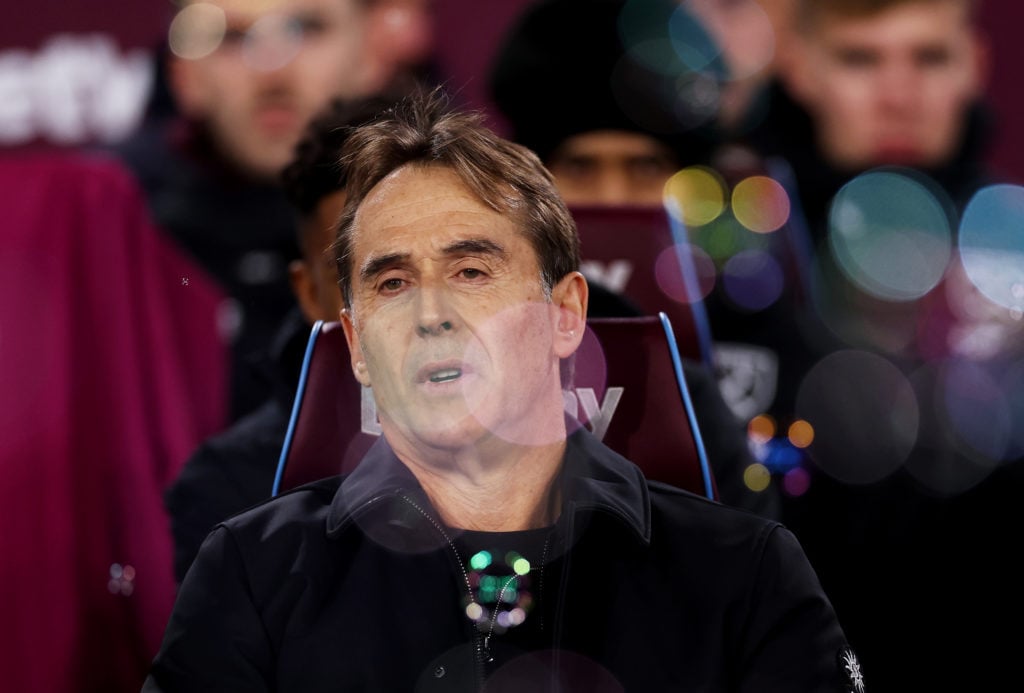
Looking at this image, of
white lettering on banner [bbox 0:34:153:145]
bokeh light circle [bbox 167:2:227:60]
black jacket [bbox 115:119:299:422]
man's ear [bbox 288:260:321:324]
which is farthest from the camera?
white lettering on banner [bbox 0:34:153:145]

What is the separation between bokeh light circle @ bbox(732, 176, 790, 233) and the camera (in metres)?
3.61

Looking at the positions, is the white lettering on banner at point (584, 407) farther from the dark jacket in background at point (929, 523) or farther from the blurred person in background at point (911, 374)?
the dark jacket in background at point (929, 523)

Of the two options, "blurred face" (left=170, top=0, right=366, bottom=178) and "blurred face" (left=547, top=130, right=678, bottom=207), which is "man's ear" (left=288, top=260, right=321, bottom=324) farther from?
"blurred face" (left=170, top=0, right=366, bottom=178)

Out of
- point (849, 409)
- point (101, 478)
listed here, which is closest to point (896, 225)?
point (849, 409)

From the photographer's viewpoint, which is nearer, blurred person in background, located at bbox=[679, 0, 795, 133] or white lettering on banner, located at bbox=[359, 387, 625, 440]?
white lettering on banner, located at bbox=[359, 387, 625, 440]

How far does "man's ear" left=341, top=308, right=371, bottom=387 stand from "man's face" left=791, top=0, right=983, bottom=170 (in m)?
2.99

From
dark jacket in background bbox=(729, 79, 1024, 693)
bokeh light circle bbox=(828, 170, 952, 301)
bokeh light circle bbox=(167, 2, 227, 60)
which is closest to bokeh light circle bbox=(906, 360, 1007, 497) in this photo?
dark jacket in background bbox=(729, 79, 1024, 693)

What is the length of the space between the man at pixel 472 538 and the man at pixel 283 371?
247 millimetres

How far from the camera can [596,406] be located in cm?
198

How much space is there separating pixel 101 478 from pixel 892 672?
1650 mm

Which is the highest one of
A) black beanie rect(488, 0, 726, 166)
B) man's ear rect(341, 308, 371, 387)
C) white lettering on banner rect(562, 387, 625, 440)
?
black beanie rect(488, 0, 726, 166)

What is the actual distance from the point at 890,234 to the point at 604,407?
8.16ft

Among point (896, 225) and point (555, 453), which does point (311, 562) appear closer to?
point (555, 453)

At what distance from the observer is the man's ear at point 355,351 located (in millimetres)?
1790
